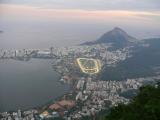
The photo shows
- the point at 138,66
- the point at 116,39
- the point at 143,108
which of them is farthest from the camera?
the point at 116,39

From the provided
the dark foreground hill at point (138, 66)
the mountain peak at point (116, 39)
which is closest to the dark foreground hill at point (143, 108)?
the dark foreground hill at point (138, 66)

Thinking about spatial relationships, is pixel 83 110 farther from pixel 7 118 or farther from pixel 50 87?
pixel 50 87

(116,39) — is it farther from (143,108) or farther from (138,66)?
(143,108)

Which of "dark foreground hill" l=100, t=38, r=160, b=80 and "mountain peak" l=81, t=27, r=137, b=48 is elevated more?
"mountain peak" l=81, t=27, r=137, b=48

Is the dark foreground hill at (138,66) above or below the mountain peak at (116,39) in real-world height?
below

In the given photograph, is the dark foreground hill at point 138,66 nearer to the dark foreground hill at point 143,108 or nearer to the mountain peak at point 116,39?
the mountain peak at point 116,39

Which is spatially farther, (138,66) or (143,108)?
(138,66)

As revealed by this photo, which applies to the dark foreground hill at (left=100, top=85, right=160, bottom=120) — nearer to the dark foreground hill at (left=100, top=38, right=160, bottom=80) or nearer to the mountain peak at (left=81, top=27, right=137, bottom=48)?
the dark foreground hill at (left=100, top=38, right=160, bottom=80)

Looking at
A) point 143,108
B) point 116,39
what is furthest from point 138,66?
point 143,108

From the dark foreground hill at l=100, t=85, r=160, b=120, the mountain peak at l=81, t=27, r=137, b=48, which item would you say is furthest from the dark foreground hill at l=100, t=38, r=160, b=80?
the dark foreground hill at l=100, t=85, r=160, b=120
